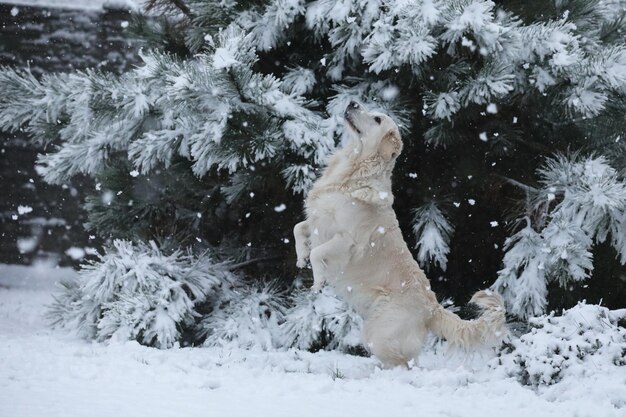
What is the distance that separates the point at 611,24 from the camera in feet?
20.8

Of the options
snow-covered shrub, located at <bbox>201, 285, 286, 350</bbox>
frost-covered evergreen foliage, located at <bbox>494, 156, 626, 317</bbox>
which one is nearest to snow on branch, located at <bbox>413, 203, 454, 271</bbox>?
frost-covered evergreen foliage, located at <bbox>494, 156, 626, 317</bbox>

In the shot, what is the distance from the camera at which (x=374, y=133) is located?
4984mm

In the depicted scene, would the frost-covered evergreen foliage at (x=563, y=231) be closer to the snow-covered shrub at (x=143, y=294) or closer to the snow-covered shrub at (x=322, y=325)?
the snow-covered shrub at (x=322, y=325)

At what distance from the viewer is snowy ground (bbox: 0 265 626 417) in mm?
3234

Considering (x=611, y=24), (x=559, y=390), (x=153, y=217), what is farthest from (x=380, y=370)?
(x=611, y=24)

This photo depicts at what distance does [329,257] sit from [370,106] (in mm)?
1560

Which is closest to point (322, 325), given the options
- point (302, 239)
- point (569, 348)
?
point (302, 239)

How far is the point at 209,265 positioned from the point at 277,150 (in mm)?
1373

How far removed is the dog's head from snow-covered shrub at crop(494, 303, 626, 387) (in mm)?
1458

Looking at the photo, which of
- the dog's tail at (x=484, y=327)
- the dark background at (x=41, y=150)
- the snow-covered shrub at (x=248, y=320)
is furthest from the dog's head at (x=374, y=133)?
the dark background at (x=41, y=150)

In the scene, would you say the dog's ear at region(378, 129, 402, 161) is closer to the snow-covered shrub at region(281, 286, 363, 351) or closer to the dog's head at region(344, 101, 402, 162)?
the dog's head at region(344, 101, 402, 162)

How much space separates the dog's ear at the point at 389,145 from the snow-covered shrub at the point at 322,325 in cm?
146

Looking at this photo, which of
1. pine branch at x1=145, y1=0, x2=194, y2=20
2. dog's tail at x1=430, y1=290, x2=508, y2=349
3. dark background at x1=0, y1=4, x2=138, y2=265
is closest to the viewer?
dog's tail at x1=430, y1=290, x2=508, y2=349

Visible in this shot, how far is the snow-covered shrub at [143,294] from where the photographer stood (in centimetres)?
574
